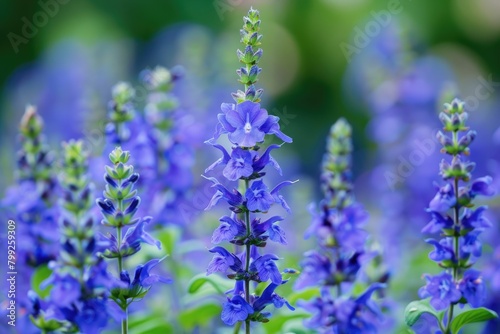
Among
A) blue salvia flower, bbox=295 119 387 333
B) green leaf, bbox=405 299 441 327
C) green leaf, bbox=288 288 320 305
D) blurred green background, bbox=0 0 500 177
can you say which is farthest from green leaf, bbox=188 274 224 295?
blurred green background, bbox=0 0 500 177

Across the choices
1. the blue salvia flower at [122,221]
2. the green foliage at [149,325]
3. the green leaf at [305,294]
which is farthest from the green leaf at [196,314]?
the blue salvia flower at [122,221]

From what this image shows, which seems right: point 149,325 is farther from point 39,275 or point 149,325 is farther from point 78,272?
point 78,272

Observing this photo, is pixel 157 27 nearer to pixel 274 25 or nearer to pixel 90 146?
pixel 274 25

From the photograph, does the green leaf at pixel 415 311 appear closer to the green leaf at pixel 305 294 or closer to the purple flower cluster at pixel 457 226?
the purple flower cluster at pixel 457 226

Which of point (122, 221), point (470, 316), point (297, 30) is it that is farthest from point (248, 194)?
point (297, 30)

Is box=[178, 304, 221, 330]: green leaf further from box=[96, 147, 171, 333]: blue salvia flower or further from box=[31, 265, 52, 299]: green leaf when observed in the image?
box=[96, 147, 171, 333]: blue salvia flower
